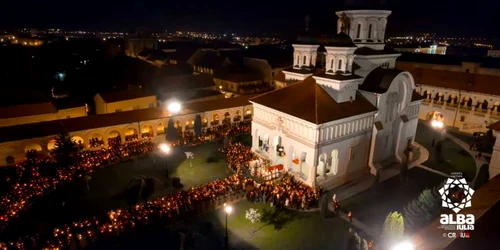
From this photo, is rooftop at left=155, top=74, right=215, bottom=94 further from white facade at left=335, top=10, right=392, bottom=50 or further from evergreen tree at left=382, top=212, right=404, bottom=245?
evergreen tree at left=382, top=212, right=404, bottom=245

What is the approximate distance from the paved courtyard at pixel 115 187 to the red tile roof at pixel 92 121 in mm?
4895

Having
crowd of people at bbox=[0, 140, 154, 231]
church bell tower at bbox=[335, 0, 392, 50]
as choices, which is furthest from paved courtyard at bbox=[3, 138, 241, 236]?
church bell tower at bbox=[335, 0, 392, 50]

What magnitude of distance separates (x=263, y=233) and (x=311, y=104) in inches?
399

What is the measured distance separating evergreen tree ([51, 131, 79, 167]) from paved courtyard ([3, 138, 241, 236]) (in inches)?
87.3

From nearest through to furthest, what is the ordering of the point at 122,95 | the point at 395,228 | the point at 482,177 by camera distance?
the point at 395,228
the point at 482,177
the point at 122,95

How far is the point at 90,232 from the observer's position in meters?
17.2

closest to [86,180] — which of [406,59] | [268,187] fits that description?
[268,187]

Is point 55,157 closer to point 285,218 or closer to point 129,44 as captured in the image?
point 285,218

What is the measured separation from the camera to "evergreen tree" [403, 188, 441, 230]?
1872 cm

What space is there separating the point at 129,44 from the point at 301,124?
2835 inches

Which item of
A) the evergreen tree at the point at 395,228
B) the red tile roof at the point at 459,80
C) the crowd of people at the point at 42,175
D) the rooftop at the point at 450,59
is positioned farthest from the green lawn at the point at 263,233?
the rooftop at the point at 450,59

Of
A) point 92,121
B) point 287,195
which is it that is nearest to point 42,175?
point 92,121

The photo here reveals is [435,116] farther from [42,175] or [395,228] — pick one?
[42,175]

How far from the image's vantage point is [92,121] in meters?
29.6
